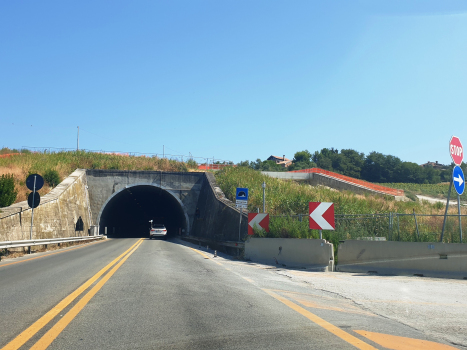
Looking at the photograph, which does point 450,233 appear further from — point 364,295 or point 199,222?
point 199,222

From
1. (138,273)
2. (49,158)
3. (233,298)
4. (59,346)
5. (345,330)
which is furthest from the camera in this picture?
(49,158)

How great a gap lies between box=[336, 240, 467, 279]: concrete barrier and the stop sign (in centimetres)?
227

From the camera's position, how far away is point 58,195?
30.7 m

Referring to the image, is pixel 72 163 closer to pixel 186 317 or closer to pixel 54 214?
pixel 54 214

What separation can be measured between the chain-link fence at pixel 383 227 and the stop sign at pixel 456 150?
5.54ft

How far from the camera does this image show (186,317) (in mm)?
5309

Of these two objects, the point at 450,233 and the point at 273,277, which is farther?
the point at 450,233

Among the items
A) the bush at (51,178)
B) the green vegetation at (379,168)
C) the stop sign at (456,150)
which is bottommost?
the stop sign at (456,150)

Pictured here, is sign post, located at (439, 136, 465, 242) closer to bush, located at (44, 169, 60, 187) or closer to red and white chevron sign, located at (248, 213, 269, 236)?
red and white chevron sign, located at (248, 213, 269, 236)

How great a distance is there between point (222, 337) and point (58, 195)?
29.5m

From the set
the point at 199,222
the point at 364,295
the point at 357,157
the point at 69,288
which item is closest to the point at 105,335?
the point at 69,288

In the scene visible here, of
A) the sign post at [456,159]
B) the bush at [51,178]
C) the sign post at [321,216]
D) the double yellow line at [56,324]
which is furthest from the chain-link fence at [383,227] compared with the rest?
the bush at [51,178]

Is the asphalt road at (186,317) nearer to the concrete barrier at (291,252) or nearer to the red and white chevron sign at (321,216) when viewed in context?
the concrete barrier at (291,252)

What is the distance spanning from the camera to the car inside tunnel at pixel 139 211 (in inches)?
1793
